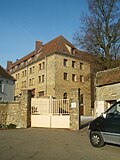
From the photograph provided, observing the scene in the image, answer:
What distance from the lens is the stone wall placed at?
16.8 meters

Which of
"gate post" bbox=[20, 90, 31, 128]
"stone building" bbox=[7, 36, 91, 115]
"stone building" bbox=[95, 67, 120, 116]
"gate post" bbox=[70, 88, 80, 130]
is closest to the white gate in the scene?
"gate post" bbox=[20, 90, 31, 128]

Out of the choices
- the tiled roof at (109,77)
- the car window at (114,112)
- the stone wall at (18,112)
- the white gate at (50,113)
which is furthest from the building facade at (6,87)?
the car window at (114,112)

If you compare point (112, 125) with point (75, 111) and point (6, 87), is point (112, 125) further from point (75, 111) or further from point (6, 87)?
point (6, 87)

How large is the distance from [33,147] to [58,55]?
3378cm

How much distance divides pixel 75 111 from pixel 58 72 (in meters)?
26.0

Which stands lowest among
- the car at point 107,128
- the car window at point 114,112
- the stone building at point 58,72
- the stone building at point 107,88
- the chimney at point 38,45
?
the car at point 107,128

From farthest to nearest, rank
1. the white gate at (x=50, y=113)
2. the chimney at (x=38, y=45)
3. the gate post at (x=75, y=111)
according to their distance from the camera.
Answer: the chimney at (x=38, y=45), the white gate at (x=50, y=113), the gate post at (x=75, y=111)

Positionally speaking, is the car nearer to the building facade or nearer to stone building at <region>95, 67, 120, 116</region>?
stone building at <region>95, 67, 120, 116</region>

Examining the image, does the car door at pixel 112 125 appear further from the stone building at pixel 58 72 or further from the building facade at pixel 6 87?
the building facade at pixel 6 87

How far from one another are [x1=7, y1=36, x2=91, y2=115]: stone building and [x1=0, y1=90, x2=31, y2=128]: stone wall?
20.1 meters

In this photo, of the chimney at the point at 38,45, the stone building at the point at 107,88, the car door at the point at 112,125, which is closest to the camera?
the car door at the point at 112,125

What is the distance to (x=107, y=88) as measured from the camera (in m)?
14.3

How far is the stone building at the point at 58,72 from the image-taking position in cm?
4097

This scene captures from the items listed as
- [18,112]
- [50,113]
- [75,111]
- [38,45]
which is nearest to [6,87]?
[38,45]
